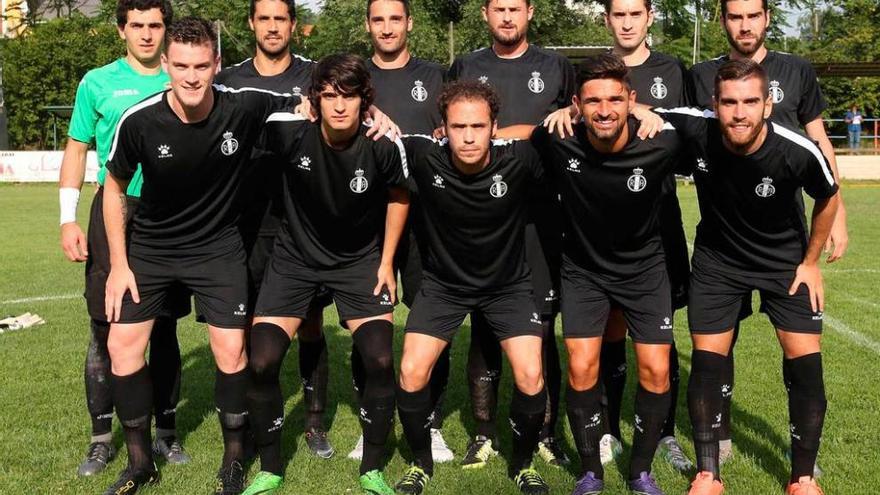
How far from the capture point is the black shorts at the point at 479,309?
4406 millimetres

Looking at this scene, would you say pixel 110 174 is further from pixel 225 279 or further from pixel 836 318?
pixel 836 318

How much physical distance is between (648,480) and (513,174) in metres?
1.63

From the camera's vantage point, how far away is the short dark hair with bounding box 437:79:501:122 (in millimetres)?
4172

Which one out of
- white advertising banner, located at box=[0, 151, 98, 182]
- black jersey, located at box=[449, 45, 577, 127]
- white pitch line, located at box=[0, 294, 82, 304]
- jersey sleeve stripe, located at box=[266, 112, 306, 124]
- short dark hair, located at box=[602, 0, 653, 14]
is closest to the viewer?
jersey sleeve stripe, located at box=[266, 112, 306, 124]

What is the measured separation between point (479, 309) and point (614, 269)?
71 centimetres

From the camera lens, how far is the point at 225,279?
4367mm

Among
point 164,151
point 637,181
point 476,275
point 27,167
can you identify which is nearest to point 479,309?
point 476,275

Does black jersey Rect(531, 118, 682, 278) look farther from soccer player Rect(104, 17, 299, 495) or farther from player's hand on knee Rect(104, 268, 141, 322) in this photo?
player's hand on knee Rect(104, 268, 141, 322)

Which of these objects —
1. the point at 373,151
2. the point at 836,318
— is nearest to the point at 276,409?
the point at 373,151

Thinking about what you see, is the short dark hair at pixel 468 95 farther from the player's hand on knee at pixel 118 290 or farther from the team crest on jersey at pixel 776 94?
the player's hand on knee at pixel 118 290

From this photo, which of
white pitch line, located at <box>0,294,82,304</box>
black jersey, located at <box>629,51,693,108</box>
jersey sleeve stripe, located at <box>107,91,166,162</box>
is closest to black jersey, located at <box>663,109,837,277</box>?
black jersey, located at <box>629,51,693,108</box>

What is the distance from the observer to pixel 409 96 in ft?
16.2

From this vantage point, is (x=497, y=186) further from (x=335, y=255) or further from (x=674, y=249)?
(x=674, y=249)

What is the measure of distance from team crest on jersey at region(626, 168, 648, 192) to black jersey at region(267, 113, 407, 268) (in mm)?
1110
